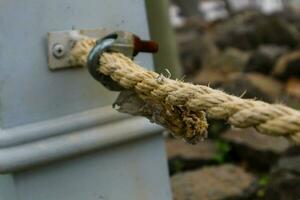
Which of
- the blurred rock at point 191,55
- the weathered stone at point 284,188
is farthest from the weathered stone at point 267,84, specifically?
the weathered stone at point 284,188

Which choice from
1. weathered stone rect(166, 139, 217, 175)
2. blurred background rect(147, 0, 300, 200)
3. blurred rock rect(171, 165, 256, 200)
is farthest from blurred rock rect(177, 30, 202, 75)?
blurred rock rect(171, 165, 256, 200)

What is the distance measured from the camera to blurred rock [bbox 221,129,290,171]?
1.90 m

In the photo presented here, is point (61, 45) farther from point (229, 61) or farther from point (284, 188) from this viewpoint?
point (229, 61)

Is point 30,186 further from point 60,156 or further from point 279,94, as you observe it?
point 279,94

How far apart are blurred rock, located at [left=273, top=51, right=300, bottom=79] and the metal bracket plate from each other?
2.03 meters

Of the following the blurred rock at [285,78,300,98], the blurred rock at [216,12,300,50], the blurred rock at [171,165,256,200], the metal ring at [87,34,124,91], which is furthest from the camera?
the blurred rock at [216,12,300,50]

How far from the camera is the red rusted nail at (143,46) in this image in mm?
992

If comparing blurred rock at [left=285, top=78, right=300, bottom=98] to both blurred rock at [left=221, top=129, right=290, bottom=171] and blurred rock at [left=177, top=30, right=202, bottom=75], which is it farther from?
blurred rock at [left=177, top=30, right=202, bottom=75]

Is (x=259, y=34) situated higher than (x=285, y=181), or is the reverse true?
(x=285, y=181)

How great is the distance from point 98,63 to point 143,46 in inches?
3.7

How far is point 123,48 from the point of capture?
38.4 inches

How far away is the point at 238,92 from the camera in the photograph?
2.41 meters

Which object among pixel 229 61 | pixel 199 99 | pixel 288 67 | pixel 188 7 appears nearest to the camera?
pixel 199 99

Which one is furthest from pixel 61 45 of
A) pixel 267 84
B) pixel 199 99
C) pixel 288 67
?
pixel 288 67
